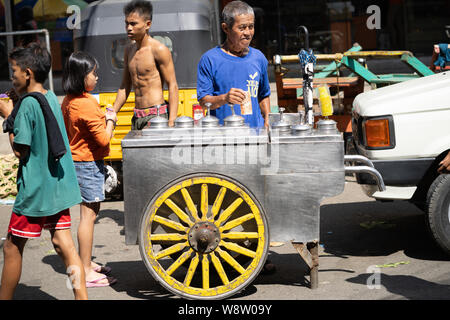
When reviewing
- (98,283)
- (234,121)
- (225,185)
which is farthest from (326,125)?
(98,283)

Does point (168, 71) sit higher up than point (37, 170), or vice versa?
point (168, 71)

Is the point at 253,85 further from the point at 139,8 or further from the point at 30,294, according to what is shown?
the point at 30,294

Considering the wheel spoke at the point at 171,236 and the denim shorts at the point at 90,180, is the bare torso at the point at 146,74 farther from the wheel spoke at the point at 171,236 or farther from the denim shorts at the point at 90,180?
the wheel spoke at the point at 171,236

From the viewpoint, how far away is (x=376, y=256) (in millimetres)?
5648

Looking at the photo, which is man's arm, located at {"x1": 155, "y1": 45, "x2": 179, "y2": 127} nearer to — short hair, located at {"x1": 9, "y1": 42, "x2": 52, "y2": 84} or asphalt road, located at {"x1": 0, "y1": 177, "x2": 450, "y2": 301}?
asphalt road, located at {"x1": 0, "y1": 177, "x2": 450, "y2": 301}

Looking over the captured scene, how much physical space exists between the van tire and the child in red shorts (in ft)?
8.72

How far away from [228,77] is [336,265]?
1704mm

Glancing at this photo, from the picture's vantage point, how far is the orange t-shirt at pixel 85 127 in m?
4.86

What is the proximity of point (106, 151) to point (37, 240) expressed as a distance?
196 centimetres

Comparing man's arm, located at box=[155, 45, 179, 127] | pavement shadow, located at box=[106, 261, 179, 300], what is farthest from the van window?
pavement shadow, located at box=[106, 261, 179, 300]

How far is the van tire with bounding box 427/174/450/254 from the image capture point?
205 inches

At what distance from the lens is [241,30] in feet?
16.6

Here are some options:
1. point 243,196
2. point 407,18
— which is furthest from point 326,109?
point 407,18

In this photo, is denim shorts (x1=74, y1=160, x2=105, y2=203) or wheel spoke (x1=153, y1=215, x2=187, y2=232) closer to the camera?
wheel spoke (x1=153, y1=215, x2=187, y2=232)
